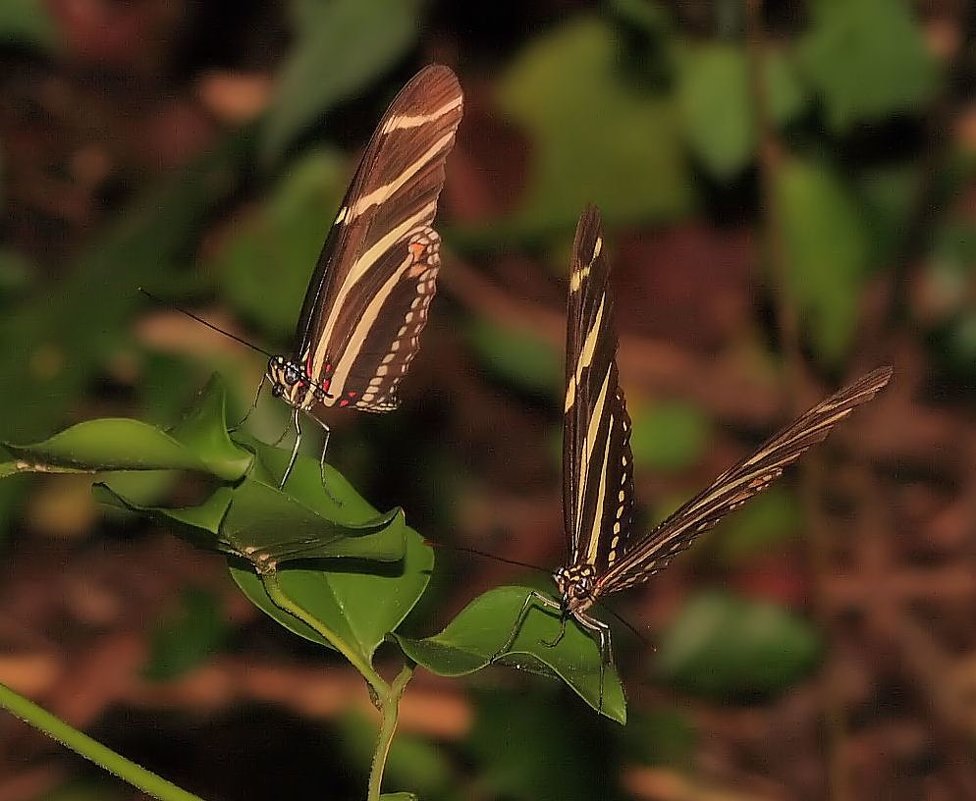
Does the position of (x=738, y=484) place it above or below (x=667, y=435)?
above

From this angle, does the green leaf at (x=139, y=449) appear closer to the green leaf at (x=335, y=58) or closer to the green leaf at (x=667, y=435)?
the green leaf at (x=335, y=58)

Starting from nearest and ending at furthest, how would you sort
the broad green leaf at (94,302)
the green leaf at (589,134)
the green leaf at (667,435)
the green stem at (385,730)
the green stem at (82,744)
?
the green stem at (82,744) < the green stem at (385,730) < the broad green leaf at (94,302) < the green leaf at (667,435) < the green leaf at (589,134)

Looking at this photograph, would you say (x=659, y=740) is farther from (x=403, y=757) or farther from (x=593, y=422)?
(x=593, y=422)

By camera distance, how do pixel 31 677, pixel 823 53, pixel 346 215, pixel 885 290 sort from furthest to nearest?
1. pixel 885 290
2. pixel 31 677
3. pixel 823 53
4. pixel 346 215

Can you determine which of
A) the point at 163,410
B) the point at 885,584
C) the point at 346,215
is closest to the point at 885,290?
the point at 885,584

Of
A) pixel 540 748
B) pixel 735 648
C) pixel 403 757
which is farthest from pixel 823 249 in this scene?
pixel 403 757

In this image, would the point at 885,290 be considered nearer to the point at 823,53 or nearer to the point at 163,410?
the point at 823,53

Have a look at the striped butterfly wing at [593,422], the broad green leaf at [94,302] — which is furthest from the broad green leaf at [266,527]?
the broad green leaf at [94,302]
